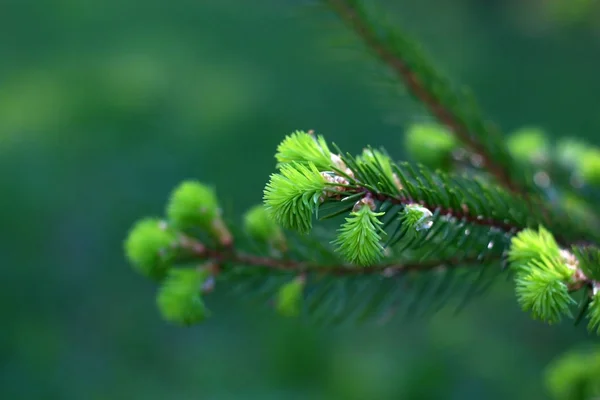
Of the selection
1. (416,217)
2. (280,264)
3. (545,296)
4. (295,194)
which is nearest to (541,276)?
(545,296)

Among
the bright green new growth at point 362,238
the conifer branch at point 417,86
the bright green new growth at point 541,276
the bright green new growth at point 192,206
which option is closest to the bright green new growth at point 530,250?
the bright green new growth at point 541,276

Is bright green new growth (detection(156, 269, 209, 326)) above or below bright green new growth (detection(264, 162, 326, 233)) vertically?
above

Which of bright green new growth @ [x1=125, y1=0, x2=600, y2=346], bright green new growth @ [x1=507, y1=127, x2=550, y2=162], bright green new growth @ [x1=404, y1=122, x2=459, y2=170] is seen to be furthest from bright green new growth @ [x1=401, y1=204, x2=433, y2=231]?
bright green new growth @ [x1=507, y1=127, x2=550, y2=162]

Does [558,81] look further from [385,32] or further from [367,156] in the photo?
[367,156]

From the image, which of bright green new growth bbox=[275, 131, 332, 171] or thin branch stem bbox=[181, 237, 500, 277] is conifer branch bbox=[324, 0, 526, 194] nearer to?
thin branch stem bbox=[181, 237, 500, 277]

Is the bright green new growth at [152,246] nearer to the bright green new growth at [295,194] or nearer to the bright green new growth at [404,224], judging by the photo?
the bright green new growth at [404,224]

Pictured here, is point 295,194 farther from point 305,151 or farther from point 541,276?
point 541,276
